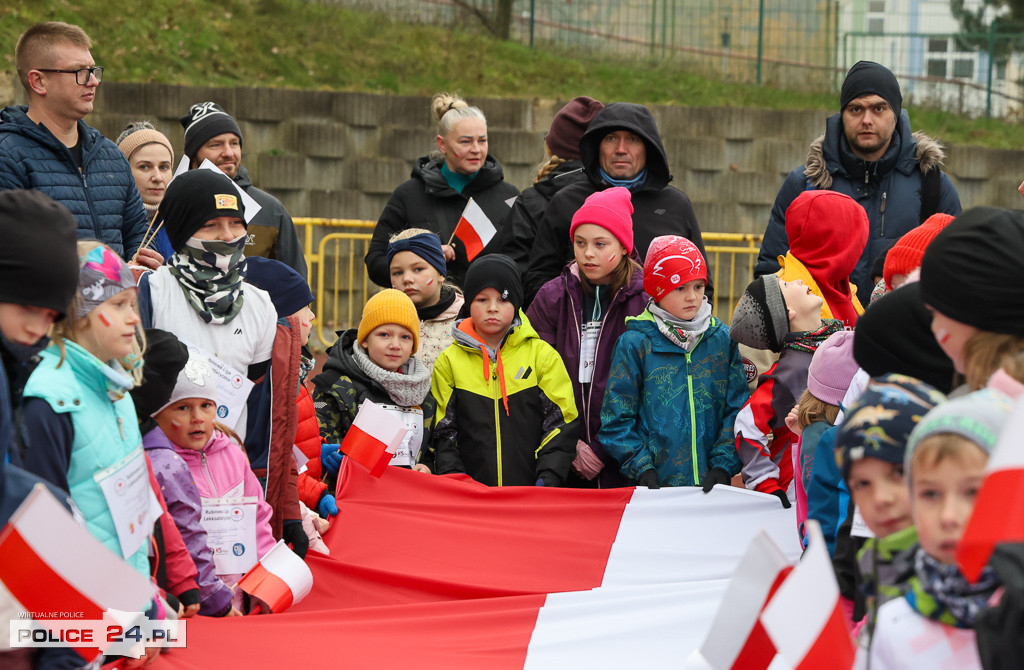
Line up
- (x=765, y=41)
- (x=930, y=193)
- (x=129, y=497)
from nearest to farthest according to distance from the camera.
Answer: (x=129, y=497) < (x=930, y=193) < (x=765, y=41)

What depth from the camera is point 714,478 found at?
507 cm

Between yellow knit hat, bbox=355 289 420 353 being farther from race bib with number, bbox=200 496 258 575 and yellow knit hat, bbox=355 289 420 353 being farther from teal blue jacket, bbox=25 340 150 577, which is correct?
teal blue jacket, bbox=25 340 150 577

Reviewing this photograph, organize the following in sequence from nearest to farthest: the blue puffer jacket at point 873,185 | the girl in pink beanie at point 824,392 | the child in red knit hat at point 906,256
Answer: the girl in pink beanie at point 824,392 → the child in red knit hat at point 906,256 → the blue puffer jacket at point 873,185

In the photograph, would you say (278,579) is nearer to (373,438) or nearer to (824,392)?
(373,438)

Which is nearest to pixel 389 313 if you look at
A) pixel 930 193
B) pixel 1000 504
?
pixel 930 193

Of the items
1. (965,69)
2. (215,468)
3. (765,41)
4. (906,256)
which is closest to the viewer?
(215,468)

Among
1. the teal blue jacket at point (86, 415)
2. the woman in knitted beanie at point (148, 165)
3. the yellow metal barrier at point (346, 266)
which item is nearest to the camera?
Answer: the teal blue jacket at point (86, 415)

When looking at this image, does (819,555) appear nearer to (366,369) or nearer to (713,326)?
(713,326)

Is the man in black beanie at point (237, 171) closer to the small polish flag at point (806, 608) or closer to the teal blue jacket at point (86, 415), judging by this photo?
the teal blue jacket at point (86, 415)

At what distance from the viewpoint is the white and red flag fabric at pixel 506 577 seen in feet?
12.2

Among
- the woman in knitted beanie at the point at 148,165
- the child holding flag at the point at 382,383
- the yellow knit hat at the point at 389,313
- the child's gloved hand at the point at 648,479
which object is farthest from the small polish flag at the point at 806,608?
the woman in knitted beanie at the point at 148,165

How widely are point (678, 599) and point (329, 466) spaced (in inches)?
76.1

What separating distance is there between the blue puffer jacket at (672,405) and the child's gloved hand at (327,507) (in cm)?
121

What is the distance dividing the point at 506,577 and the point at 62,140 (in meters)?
2.70
